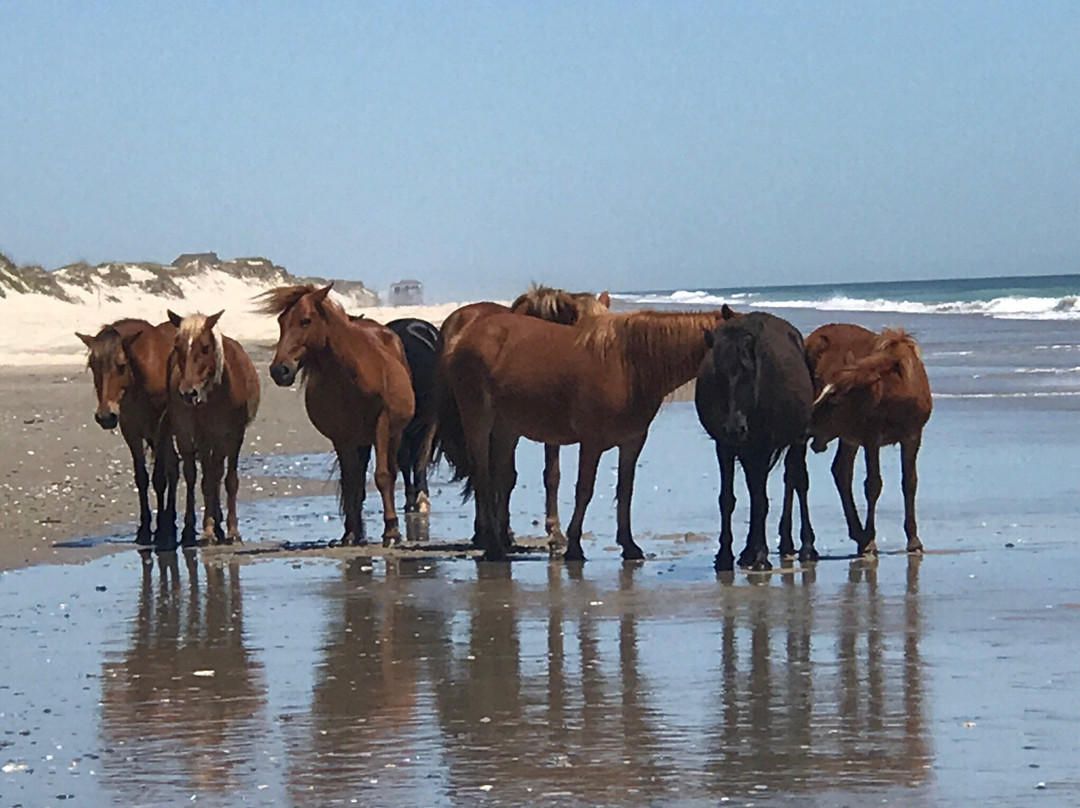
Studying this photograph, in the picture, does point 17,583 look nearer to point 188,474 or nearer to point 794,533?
point 188,474

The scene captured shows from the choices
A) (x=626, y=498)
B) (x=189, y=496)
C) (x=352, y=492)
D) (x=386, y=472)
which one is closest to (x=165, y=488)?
(x=189, y=496)

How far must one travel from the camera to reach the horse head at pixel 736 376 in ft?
36.5

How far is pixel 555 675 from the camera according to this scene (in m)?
7.90

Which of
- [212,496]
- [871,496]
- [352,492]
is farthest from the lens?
[212,496]

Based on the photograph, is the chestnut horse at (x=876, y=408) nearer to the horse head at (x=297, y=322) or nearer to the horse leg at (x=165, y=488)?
the horse head at (x=297, y=322)

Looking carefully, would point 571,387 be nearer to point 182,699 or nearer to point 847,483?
point 847,483

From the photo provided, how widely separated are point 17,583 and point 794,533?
478cm

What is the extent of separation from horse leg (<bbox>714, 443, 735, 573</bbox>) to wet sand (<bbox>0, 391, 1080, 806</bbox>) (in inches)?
6.6

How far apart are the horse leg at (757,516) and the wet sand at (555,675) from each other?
0.27 meters

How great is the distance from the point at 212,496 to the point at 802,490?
401 cm

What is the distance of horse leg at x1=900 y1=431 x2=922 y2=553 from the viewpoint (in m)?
11.5

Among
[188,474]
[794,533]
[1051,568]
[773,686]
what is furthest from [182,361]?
[773,686]

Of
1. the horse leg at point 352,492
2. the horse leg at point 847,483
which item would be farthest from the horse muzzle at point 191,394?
the horse leg at point 847,483

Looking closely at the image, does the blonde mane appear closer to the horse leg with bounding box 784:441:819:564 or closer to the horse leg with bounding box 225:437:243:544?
the horse leg with bounding box 784:441:819:564
